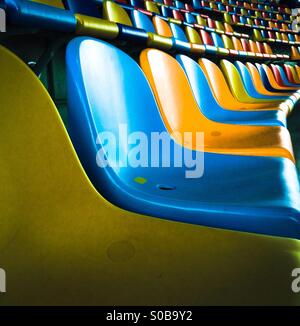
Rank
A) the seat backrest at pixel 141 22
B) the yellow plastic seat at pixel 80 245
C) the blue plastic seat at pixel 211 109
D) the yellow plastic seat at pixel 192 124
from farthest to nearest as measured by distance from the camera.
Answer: the seat backrest at pixel 141 22 < the blue plastic seat at pixel 211 109 < the yellow plastic seat at pixel 192 124 < the yellow plastic seat at pixel 80 245

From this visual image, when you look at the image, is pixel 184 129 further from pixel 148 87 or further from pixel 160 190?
pixel 160 190

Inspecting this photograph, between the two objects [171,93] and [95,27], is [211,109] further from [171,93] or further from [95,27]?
[95,27]

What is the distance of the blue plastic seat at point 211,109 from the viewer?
0.89 m

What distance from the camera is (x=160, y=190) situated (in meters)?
0.41

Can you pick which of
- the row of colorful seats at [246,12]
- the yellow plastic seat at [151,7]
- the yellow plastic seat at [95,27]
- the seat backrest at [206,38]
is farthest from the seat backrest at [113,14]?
the row of colorful seats at [246,12]

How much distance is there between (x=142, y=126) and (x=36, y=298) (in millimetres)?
311

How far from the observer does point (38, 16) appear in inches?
20.1

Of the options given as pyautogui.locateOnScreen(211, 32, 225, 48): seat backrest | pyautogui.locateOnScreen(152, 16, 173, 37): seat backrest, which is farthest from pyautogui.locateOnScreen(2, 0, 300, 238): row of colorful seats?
pyautogui.locateOnScreen(211, 32, 225, 48): seat backrest

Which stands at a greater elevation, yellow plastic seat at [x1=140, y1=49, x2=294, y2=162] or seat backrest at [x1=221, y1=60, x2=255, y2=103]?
seat backrest at [x1=221, y1=60, x2=255, y2=103]

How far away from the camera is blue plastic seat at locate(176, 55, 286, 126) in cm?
89

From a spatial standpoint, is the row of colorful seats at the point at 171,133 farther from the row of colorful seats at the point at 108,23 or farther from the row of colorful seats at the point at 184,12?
the row of colorful seats at the point at 184,12

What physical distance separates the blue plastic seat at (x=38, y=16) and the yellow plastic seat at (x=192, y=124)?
14cm

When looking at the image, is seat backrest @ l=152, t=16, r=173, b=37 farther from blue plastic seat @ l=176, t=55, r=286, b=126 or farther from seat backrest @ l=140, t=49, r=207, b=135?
seat backrest @ l=140, t=49, r=207, b=135

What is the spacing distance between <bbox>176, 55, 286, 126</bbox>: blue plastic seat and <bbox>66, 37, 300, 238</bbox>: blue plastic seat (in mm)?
340
